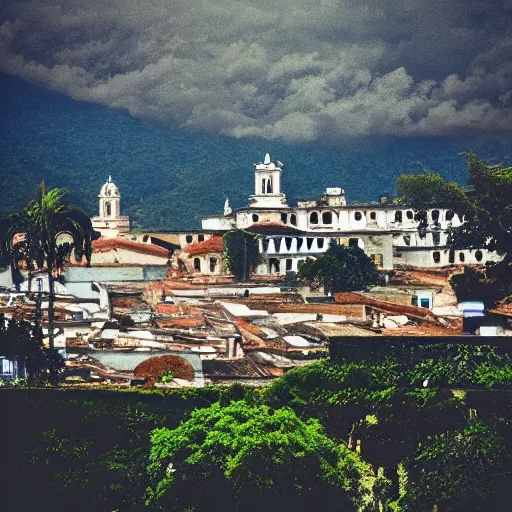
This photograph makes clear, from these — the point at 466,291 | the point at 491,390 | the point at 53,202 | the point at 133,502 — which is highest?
the point at 53,202

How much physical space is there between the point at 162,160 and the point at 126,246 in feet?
3.19

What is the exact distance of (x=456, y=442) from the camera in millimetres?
10461

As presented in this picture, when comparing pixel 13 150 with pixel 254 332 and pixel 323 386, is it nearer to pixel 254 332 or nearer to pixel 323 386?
pixel 254 332

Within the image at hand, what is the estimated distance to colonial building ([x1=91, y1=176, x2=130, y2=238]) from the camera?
1177 centimetres

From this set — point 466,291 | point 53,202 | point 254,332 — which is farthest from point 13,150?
point 466,291

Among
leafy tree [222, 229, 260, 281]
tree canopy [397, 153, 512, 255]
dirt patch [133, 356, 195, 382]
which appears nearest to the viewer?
dirt patch [133, 356, 195, 382]

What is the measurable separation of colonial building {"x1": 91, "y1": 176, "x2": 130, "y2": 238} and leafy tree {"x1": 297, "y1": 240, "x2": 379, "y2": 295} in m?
1.76

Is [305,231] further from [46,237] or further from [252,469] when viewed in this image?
[252,469]

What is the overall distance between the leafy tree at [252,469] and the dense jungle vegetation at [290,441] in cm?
1

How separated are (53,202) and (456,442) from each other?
4.23 m

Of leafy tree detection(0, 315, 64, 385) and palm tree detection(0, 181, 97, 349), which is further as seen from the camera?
palm tree detection(0, 181, 97, 349)

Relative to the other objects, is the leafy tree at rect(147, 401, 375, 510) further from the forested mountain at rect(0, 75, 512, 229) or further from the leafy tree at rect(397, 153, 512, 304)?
the leafy tree at rect(397, 153, 512, 304)

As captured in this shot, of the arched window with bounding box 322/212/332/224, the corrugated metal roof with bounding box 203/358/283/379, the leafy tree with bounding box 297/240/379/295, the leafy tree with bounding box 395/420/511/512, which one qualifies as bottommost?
the leafy tree with bounding box 395/420/511/512

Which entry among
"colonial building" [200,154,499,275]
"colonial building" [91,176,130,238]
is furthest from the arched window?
"colonial building" [91,176,130,238]
